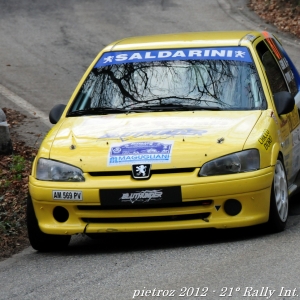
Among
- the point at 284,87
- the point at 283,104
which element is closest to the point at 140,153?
the point at 283,104

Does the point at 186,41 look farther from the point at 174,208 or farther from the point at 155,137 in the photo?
the point at 174,208

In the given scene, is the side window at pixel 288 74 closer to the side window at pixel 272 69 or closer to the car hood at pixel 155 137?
the side window at pixel 272 69

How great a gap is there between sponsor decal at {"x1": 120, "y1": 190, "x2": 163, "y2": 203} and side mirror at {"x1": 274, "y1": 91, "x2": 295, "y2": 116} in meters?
1.55

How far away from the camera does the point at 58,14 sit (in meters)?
21.2

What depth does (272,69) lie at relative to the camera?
29.0 feet

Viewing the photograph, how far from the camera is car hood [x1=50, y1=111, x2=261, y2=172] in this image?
7.23 meters

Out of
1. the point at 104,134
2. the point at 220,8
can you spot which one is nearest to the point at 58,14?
the point at 220,8

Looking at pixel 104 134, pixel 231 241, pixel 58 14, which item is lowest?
pixel 58 14

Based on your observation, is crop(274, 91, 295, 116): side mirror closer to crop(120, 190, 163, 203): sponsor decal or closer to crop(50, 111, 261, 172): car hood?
crop(50, 111, 261, 172): car hood

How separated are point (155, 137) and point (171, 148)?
0.83 feet

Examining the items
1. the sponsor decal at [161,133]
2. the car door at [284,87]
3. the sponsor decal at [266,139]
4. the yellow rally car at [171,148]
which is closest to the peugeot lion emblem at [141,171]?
the yellow rally car at [171,148]

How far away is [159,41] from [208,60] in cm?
66

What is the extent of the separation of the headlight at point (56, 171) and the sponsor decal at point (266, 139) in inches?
56.0

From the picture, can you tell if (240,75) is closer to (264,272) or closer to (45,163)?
(45,163)
